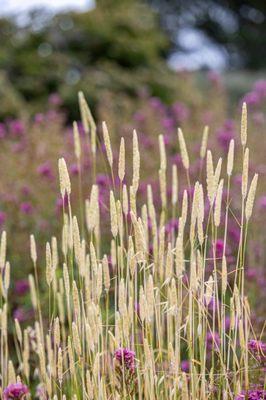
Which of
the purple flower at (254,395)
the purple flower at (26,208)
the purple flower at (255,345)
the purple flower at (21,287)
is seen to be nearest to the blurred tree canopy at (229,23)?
the purple flower at (26,208)

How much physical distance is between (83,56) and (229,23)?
471 inches

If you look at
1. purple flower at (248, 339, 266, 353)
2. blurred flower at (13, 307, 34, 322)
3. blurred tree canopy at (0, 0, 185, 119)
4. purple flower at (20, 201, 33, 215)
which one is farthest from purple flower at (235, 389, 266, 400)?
blurred tree canopy at (0, 0, 185, 119)

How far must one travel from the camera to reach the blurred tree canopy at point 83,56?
9.60m

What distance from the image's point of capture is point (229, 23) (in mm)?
21359

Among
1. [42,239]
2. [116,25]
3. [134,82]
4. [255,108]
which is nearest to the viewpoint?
[42,239]

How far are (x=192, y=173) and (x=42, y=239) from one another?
3.18ft

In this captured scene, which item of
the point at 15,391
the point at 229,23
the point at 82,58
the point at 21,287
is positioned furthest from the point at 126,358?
the point at 229,23

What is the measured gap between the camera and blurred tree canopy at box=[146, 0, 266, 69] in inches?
821

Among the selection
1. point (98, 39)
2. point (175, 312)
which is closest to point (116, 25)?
point (98, 39)

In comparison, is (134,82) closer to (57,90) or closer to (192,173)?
(57,90)

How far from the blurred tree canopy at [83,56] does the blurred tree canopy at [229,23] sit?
1049 cm

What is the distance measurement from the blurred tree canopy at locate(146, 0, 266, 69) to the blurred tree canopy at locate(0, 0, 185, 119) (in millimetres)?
10492

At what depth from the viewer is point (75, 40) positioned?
34.2 feet

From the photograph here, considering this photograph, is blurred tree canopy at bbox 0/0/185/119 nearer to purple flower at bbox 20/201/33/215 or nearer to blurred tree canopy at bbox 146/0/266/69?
purple flower at bbox 20/201/33/215
